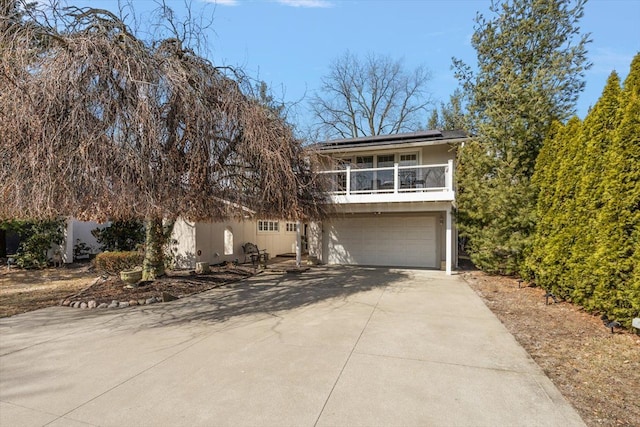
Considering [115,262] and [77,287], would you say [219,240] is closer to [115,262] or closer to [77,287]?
[115,262]

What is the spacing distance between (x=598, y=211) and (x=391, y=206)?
688 centimetres

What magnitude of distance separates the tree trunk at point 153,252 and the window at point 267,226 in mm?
8431

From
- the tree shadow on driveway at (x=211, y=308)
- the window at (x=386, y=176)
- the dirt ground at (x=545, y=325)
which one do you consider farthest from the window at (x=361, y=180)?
the dirt ground at (x=545, y=325)

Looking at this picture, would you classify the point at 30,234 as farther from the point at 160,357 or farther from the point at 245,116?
the point at 160,357

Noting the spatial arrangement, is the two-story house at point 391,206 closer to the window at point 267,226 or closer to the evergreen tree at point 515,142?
the evergreen tree at point 515,142

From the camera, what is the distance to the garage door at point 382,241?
45.8 feet

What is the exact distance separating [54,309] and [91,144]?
411 centimetres

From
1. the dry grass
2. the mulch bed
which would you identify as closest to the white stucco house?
the mulch bed

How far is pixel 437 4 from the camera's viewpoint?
36.1ft

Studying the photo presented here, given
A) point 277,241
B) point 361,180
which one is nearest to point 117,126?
point 361,180

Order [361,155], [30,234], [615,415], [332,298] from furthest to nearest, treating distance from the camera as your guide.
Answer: [361,155] → [30,234] → [332,298] → [615,415]

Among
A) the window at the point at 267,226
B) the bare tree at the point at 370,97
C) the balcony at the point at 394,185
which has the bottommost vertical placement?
the window at the point at 267,226

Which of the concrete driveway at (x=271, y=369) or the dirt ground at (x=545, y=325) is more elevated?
the dirt ground at (x=545, y=325)

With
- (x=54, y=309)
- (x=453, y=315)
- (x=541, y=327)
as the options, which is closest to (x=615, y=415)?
(x=541, y=327)
